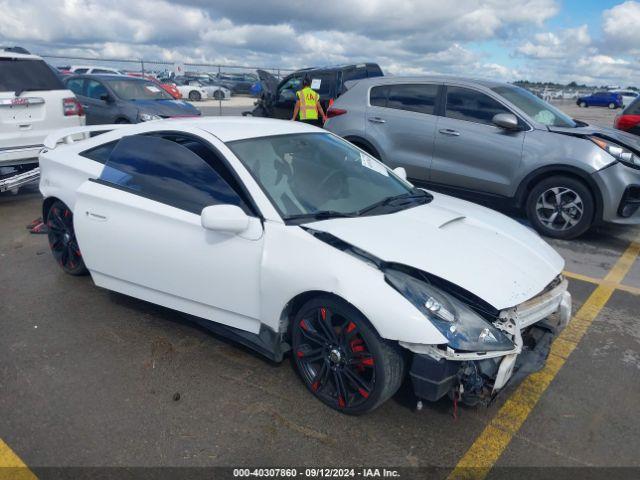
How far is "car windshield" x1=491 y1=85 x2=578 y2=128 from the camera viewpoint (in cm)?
636

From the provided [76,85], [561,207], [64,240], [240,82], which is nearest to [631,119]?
[561,207]

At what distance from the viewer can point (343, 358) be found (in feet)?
9.02

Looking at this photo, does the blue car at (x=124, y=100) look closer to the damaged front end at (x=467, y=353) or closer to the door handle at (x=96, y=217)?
the door handle at (x=96, y=217)

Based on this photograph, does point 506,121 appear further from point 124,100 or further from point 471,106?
point 124,100

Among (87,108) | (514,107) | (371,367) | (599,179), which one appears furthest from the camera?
(87,108)

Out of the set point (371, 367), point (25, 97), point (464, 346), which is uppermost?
point (25, 97)

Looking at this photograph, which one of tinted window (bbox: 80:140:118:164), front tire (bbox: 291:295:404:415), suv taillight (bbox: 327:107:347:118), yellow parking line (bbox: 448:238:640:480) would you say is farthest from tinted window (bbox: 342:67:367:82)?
front tire (bbox: 291:295:404:415)

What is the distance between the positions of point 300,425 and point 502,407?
46.2 inches

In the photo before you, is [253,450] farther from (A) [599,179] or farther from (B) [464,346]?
(A) [599,179]

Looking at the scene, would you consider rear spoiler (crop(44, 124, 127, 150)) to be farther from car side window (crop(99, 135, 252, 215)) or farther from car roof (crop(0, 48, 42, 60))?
car roof (crop(0, 48, 42, 60))

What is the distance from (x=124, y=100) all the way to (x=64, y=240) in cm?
680

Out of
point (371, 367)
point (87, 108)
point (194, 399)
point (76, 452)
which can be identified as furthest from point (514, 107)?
point (87, 108)

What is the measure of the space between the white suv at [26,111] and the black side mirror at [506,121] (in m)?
5.58

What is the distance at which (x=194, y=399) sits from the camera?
2.96 m
